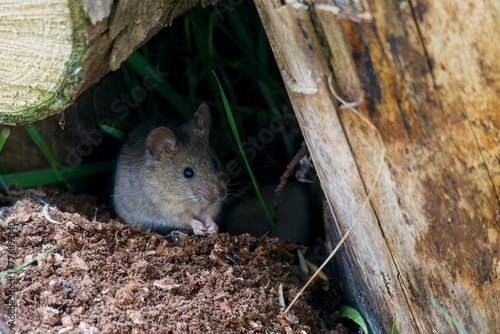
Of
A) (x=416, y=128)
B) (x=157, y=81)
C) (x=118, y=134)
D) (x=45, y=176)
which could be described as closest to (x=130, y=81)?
(x=157, y=81)

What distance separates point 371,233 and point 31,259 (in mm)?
1856

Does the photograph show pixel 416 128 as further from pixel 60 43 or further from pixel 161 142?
pixel 161 142

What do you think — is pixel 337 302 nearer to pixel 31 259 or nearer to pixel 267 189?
pixel 267 189

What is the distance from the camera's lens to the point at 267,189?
4.31m

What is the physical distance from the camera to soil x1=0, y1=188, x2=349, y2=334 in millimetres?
2346

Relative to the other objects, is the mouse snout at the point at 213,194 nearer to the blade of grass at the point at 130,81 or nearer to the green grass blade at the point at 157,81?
the green grass blade at the point at 157,81

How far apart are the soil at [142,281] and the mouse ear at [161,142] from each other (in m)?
0.83

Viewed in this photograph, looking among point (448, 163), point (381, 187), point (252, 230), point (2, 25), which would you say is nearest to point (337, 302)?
point (252, 230)

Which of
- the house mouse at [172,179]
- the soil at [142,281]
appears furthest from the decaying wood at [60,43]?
the house mouse at [172,179]

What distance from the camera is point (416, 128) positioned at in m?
1.92

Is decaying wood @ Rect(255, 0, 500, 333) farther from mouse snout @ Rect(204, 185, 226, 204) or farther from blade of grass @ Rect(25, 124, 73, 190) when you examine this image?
blade of grass @ Rect(25, 124, 73, 190)

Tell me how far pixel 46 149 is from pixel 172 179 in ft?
3.31

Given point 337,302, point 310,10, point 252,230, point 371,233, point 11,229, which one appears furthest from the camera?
point 252,230

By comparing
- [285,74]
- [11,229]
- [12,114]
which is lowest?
[11,229]
